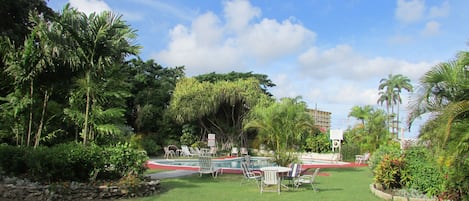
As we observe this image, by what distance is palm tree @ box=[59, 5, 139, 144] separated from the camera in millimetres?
10023

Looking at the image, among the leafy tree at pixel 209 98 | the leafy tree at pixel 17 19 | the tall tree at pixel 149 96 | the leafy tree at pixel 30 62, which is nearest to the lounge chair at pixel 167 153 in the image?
the leafy tree at pixel 209 98

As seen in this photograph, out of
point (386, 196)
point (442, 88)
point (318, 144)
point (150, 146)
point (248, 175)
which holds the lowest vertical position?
point (386, 196)

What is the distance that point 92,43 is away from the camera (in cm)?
1028

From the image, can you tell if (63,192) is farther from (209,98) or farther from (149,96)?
(149,96)

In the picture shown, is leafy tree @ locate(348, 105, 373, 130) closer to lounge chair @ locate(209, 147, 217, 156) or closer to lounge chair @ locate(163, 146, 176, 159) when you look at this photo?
lounge chair @ locate(209, 147, 217, 156)

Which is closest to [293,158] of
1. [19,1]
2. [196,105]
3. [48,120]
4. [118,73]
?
[118,73]

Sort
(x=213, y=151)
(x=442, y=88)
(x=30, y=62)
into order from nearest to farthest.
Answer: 1. (x=442, y=88)
2. (x=30, y=62)
3. (x=213, y=151)

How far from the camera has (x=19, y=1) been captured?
49.4 feet

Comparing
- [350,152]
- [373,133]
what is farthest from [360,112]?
[373,133]

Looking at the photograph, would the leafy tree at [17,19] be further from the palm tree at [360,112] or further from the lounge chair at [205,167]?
the palm tree at [360,112]

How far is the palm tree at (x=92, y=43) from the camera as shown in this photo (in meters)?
10.0

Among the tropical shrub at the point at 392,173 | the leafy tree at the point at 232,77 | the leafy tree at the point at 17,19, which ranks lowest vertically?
the tropical shrub at the point at 392,173

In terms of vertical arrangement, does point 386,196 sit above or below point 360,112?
below

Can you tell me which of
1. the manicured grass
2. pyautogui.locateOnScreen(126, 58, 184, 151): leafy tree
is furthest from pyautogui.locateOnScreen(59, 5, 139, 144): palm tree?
pyautogui.locateOnScreen(126, 58, 184, 151): leafy tree
